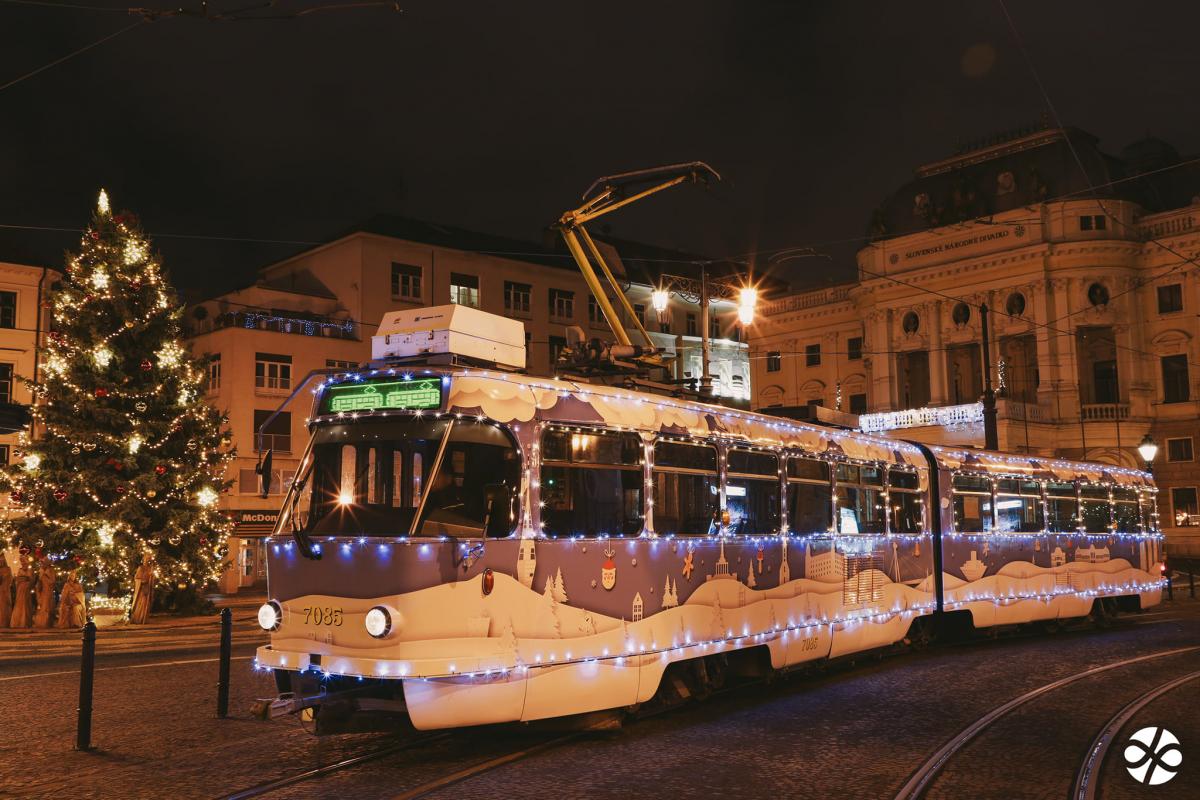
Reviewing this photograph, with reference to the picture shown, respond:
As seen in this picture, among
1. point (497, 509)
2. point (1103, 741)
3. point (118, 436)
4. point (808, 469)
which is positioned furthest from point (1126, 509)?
point (118, 436)

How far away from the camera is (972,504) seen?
17453mm

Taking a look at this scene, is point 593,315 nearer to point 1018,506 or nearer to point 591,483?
point 1018,506

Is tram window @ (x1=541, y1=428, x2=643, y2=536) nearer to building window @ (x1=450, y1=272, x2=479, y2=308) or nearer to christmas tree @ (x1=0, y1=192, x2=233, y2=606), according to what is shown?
christmas tree @ (x1=0, y1=192, x2=233, y2=606)

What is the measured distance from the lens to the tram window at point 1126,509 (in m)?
21.4

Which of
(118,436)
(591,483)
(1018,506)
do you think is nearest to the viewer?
(591,483)

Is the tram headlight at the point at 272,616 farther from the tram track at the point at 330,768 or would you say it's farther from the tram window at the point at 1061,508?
the tram window at the point at 1061,508

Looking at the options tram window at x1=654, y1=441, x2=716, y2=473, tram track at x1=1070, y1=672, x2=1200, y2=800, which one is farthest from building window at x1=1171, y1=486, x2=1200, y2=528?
tram window at x1=654, y1=441, x2=716, y2=473

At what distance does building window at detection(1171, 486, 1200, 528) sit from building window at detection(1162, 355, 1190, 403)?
178 inches

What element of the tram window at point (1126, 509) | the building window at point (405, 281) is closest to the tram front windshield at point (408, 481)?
the tram window at point (1126, 509)

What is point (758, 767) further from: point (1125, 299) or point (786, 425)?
point (1125, 299)

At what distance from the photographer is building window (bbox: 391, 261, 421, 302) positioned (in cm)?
5016

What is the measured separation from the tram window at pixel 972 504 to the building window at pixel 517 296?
37.9 meters

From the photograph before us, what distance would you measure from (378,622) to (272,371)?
3765 cm

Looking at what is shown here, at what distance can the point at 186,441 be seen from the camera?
80.3ft
